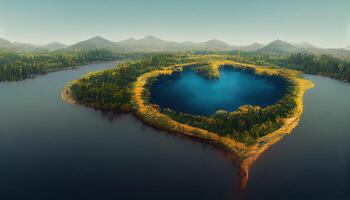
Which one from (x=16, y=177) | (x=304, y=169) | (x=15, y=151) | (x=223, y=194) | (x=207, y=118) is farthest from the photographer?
(x=207, y=118)

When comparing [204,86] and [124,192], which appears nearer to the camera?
[124,192]

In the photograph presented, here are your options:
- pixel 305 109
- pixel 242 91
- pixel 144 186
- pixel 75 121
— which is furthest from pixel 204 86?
pixel 144 186

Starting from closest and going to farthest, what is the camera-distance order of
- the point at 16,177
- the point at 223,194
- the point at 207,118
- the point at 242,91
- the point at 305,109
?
the point at 223,194 → the point at 16,177 → the point at 207,118 → the point at 305,109 → the point at 242,91

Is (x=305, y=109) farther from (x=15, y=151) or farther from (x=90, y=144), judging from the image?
(x=15, y=151)

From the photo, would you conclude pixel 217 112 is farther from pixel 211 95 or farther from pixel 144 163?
pixel 144 163

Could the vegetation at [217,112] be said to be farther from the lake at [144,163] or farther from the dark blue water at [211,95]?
the lake at [144,163]

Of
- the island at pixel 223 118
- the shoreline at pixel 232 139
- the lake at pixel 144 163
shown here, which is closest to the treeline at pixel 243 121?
Answer: the island at pixel 223 118

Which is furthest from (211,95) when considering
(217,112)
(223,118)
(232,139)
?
(232,139)
